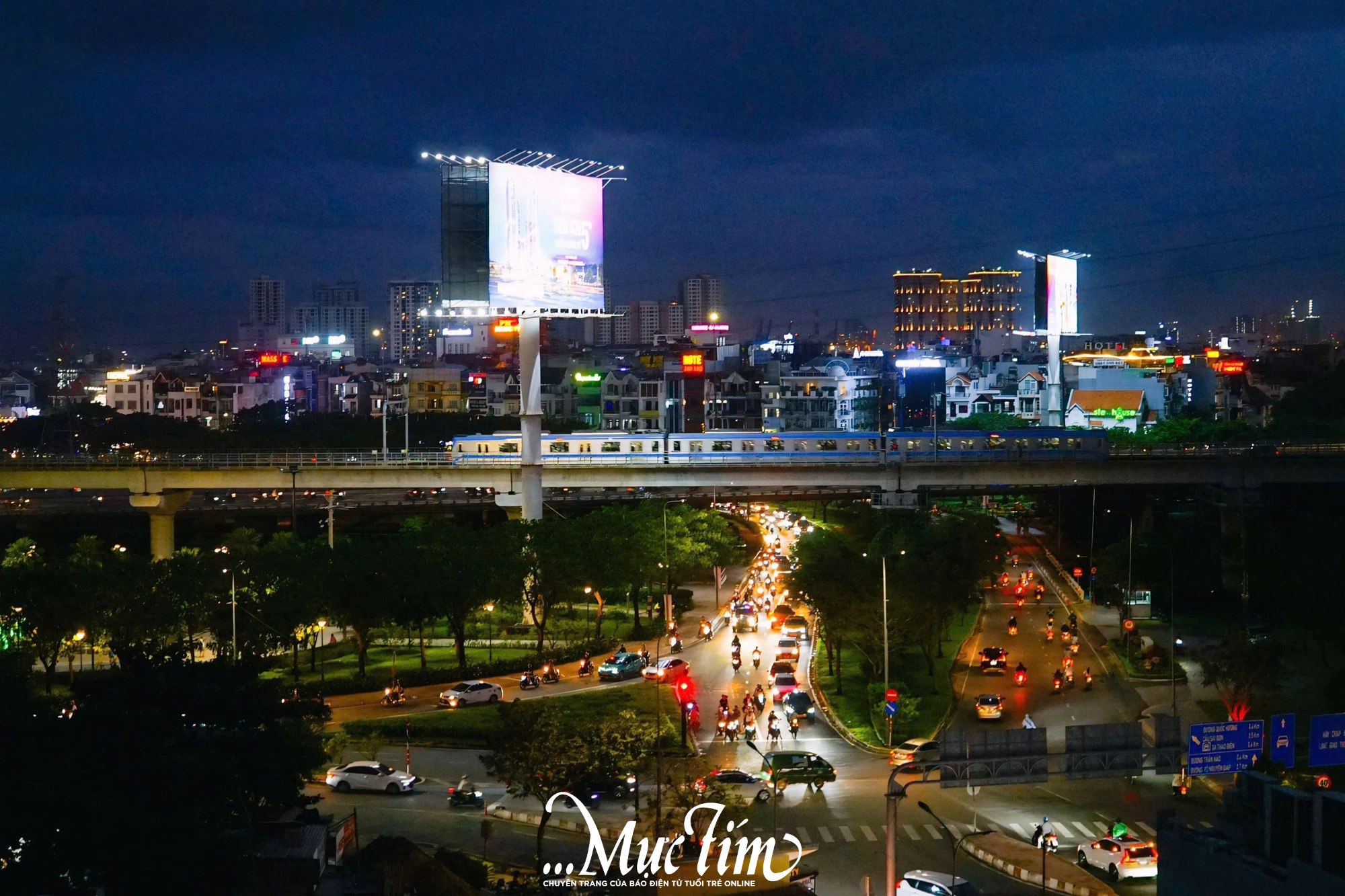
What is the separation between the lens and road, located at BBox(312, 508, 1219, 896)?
63.8ft

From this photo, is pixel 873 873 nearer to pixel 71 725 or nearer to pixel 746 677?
pixel 71 725

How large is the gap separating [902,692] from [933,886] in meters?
12.8

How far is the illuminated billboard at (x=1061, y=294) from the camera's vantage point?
79750 millimetres

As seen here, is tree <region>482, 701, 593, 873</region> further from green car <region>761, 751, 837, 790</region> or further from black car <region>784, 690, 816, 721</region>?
black car <region>784, 690, 816, 721</region>

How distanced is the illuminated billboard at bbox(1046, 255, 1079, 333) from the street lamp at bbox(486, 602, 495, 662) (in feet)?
165

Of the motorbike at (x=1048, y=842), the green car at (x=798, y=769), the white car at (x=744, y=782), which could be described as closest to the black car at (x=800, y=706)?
the green car at (x=798, y=769)

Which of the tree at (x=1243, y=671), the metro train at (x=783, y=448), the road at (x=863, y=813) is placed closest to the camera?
the road at (x=863, y=813)

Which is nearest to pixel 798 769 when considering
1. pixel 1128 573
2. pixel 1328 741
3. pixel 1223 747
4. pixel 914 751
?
pixel 914 751

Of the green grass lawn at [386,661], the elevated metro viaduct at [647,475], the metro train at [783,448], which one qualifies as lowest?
the green grass lawn at [386,661]

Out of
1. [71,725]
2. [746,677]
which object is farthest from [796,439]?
[71,725]

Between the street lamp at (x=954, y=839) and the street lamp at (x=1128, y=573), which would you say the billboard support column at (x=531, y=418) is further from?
the street lamp at (x=954, y=839)

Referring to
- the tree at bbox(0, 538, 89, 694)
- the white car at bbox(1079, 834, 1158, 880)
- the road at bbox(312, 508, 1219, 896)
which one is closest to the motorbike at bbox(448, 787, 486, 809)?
the road at bbox(312, 508, 1219, 896)

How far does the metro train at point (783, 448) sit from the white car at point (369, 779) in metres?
Answer: 26.7

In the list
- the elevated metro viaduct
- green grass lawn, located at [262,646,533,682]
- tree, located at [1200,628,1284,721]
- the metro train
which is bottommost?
green grass lawn, located at [262,646,533,682]
